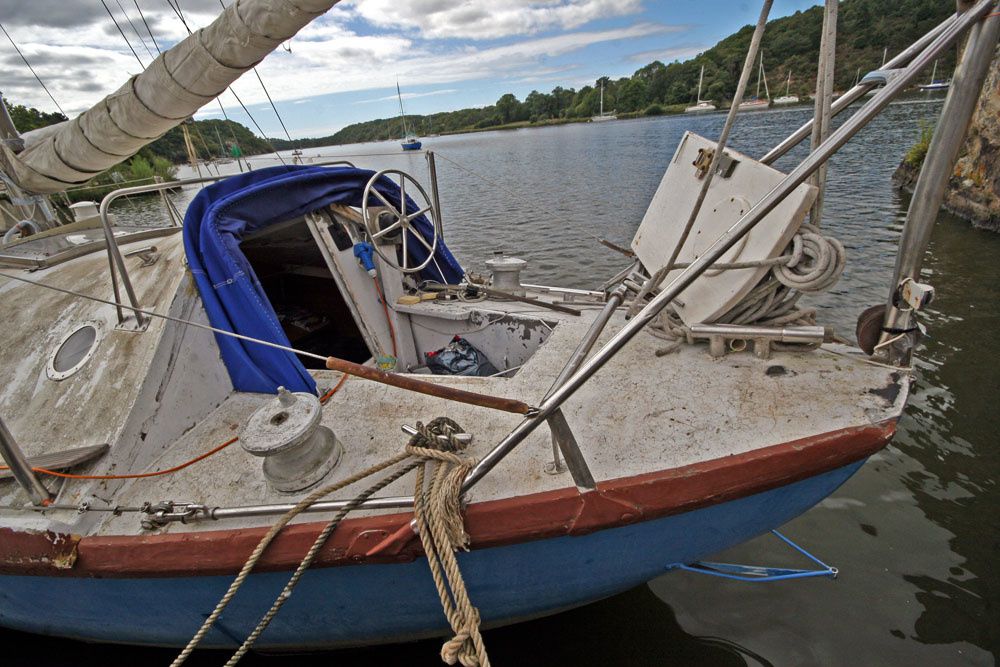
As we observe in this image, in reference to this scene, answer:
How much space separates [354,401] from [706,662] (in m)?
2.76

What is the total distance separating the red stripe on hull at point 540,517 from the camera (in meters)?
1.94

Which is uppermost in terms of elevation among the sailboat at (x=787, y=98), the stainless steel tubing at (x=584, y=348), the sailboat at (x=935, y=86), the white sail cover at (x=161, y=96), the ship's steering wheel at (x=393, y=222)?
the white sail cover at (x=161, y=96)

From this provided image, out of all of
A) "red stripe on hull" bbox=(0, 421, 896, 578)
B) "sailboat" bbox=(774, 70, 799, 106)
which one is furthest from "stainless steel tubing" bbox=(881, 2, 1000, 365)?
"sailboat" bbox=(774, 70, 799, 106)

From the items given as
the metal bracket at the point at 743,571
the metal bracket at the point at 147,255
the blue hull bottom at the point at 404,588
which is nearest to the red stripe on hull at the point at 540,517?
the blue hull bottom at the point at 404,588

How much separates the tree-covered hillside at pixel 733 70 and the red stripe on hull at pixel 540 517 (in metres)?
5.12

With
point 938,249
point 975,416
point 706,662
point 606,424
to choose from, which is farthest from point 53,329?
point 938,249

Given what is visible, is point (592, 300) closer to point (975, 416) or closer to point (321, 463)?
point (321, 463)

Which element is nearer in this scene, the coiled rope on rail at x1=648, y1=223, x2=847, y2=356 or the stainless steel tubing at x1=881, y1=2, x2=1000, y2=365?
the stainless steel tubing at x1=881, y1=2, x2=1000, y2=365

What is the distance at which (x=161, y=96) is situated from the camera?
2.93 m

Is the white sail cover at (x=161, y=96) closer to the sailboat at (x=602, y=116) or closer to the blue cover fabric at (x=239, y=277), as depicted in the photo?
the blue cover fabric at (x=239, y=277)

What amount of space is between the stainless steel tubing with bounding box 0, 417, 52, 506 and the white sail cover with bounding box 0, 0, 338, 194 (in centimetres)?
207

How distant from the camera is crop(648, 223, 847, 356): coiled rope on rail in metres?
2.12

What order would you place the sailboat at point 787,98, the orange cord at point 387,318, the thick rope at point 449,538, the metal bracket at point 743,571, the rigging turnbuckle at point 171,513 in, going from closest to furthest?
1. the thick rope at point 449,538
2. the rigging turnbuckle at point 171,513
3. the metal bracket at point 743,571
4. the orange cord at point 387,318
5. the sailboat at point 787,98

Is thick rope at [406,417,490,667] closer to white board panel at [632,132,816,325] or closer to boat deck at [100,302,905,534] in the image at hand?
boat deck at [100,302,905,534]
